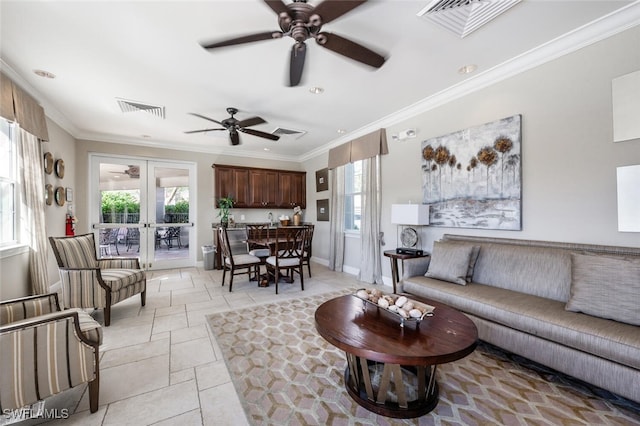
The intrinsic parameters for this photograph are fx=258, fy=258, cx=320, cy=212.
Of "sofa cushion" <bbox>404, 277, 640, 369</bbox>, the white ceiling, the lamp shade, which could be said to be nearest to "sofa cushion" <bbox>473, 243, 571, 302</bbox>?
"sofa cushion" <bbox>404, 277, 640, 369</bbox>

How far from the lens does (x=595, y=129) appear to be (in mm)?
2240

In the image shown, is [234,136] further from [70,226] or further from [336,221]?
[70,226]

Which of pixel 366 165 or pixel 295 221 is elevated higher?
pixel 366 165

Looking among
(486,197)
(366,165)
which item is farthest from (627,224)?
(366,165)

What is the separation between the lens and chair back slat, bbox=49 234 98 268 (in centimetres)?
284

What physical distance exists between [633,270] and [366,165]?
3.42 m

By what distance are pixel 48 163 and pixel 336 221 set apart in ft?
15.3

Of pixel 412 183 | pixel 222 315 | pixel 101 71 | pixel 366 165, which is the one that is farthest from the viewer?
pixel 366 165

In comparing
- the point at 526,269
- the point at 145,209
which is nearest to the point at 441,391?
the point at 526,269

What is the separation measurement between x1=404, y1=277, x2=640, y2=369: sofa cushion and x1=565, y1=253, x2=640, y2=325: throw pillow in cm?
6

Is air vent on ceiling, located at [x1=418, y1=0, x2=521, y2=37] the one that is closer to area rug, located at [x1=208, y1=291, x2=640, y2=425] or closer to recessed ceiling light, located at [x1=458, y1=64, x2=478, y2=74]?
recessed ceiling light, located at [x1=458, y1=64, x2=478, y2=74]

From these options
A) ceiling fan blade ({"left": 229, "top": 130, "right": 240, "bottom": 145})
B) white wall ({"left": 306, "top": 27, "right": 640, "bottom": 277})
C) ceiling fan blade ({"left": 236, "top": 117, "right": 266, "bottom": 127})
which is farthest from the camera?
ceiling fan blade ({"left": 229, "top": 130, "right": 240, "bottom": 145})

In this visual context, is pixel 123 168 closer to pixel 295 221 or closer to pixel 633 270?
pixel 295 221

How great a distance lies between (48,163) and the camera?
3.66m
